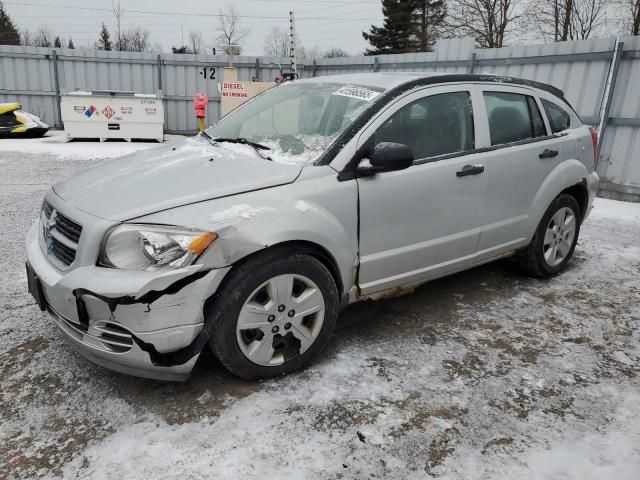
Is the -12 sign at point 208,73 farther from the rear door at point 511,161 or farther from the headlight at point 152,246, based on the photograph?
the headlight at point 152,246

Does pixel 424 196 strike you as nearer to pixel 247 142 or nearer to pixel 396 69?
pixel 247 142

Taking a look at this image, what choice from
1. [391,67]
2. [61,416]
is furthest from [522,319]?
[391,67]

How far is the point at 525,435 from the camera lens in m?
2.34

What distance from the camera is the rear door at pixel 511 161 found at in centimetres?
355

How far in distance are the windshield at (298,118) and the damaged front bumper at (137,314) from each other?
3.25ft

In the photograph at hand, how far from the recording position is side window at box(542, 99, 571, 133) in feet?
13.5

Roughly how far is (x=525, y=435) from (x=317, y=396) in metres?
1.00

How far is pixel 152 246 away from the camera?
228cm

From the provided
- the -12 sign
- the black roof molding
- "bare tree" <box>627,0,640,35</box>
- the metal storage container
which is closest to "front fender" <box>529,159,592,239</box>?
the black roof molding

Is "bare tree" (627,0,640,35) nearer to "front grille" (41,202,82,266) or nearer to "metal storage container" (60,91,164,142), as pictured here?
"metal storage container" (60,91,164,142)

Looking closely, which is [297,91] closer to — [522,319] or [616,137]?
[522,319]

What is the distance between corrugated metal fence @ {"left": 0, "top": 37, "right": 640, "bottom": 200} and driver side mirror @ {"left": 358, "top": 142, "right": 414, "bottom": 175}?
6172mm

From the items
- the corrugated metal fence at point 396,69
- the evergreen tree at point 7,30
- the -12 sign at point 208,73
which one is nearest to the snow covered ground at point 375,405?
the corrugated metal fence at point 396,69

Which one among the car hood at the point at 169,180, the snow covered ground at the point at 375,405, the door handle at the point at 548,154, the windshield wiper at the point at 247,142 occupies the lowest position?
the snow covered ground at the point at 375,405
